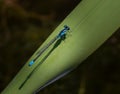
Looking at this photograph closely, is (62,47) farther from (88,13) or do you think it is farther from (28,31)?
(28,31)

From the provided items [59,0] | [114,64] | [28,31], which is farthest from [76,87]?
[59,0]

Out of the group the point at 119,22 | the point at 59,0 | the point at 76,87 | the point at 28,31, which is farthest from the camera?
the point at 59,0

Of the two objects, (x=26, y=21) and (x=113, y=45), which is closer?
(x=113, y=45)

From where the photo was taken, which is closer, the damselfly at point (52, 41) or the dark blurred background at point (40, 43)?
the damselfly at point (52, 41)

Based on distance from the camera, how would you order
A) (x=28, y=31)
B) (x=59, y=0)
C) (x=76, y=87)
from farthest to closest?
1. (x=59, y=0)
2. (x=28, y=31)
3. (x=76, y=87)

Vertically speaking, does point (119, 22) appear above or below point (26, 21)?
above

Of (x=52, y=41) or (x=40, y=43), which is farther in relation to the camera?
(x=40, y=43)

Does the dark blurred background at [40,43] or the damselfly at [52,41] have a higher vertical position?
the damselfly at [52,41]

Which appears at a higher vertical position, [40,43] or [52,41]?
[52,41]
